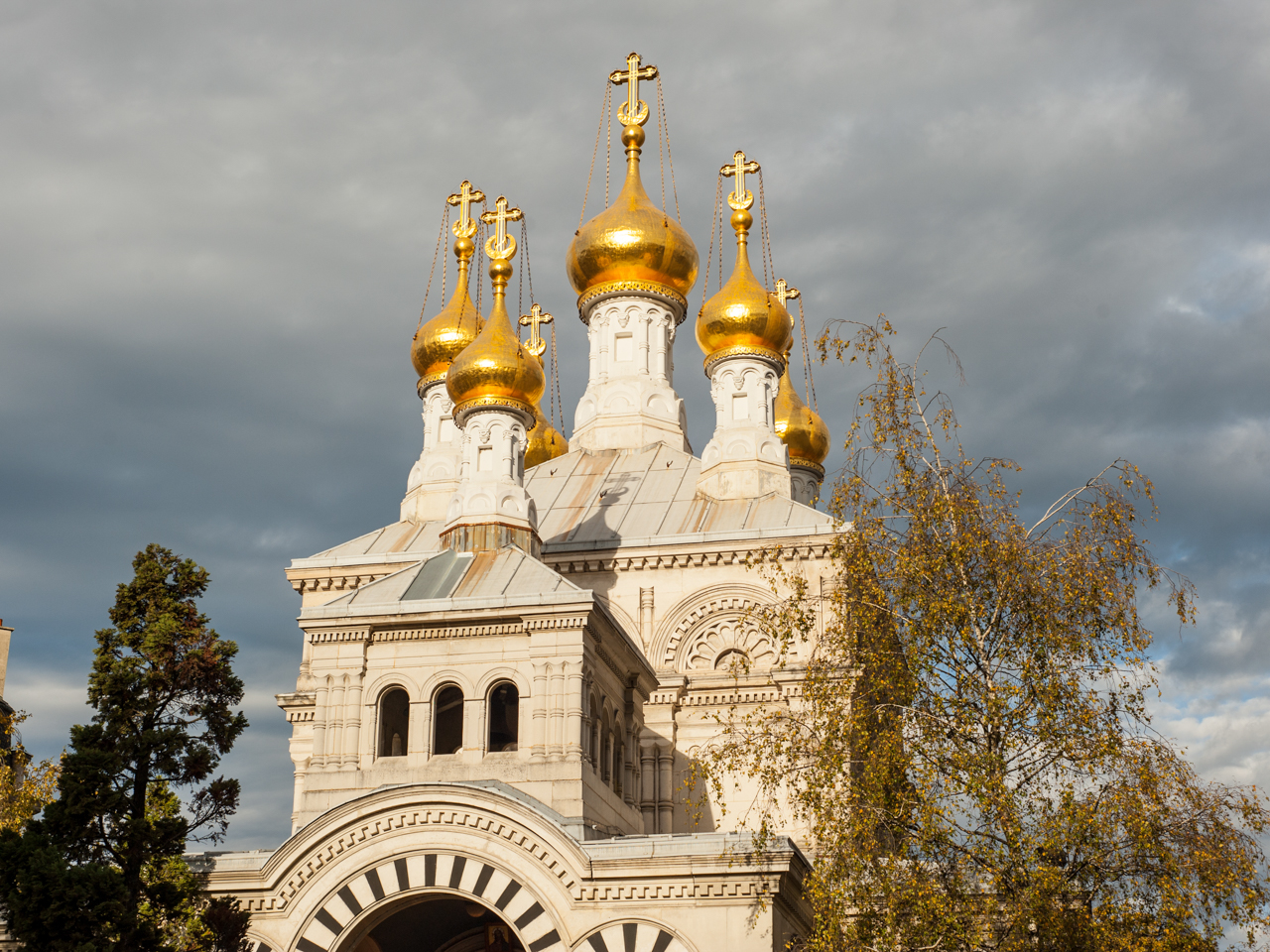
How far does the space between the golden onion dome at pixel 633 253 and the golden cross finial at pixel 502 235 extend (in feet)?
12.1

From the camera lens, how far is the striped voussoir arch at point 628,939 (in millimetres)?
19750

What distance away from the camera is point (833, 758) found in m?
16.7

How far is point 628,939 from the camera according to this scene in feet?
64.9

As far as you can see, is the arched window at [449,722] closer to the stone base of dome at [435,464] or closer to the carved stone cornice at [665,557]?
the carved stone cornice at [665,557]

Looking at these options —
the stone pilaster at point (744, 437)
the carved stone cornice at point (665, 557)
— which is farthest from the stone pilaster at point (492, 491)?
the stone pilaster at point (744, 437)

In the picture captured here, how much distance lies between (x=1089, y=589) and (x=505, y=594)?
9805 millimetres

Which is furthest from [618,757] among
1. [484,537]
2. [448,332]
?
[448,332]

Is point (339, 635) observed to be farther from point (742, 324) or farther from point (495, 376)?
point (742, 324)

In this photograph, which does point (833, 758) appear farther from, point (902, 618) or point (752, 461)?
point (752, 461)

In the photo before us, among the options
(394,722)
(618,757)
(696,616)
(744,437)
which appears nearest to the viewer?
(394,722)

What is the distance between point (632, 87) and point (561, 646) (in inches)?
810

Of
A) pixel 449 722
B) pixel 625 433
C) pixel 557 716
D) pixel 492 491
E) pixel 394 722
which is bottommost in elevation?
pixel 557 716

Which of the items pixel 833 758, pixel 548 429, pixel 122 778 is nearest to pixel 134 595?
pixel 122 778

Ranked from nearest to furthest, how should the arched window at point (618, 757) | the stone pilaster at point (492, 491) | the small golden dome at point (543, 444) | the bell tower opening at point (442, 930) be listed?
1. the bell tower opening at point (442, 930)
2. the arched window at point (618, 757)
3. the stone pilaster at point (492, 491)
4. the small golden dome at point (543, 444)
